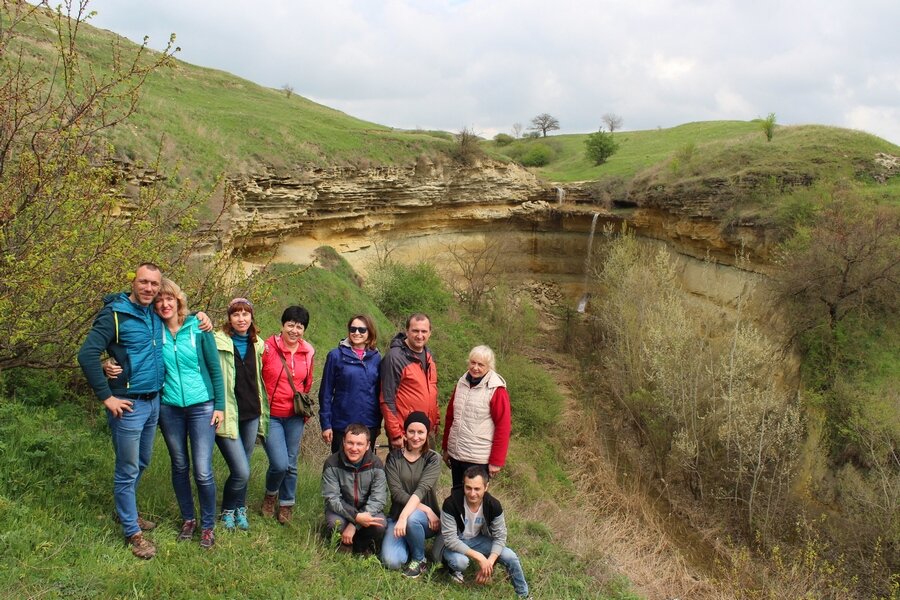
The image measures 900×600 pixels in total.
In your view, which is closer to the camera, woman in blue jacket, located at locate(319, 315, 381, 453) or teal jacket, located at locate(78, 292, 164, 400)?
teal jacket, located at locate(78, 292, 164, 400)

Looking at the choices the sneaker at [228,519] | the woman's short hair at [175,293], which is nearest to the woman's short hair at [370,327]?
the woman's short hair at [175,293]

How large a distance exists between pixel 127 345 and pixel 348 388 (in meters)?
1.67

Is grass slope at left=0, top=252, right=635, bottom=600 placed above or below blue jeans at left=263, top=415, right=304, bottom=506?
below

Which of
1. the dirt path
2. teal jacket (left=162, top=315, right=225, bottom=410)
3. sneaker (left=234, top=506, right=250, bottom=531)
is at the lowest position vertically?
the dirt path

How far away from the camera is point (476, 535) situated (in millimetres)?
4527

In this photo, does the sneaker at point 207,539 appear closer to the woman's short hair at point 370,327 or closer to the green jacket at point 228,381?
the green jacket at point 228,381

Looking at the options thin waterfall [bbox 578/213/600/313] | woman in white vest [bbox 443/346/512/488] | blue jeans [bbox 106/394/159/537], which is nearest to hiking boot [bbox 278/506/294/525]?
blue jeans [bbox 106/394/159/537]

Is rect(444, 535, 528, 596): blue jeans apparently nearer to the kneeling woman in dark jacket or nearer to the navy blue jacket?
the kneeling woman in dark jacket

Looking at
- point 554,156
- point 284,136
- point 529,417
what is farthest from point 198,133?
point 554,156

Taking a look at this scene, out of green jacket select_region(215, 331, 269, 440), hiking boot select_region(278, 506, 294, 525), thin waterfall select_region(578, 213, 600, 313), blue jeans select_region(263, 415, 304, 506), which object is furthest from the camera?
thin waterfall select_region(578, 213, 600, 313)

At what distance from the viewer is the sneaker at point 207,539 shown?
12.7 ft

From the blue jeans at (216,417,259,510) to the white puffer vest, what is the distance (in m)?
1.70

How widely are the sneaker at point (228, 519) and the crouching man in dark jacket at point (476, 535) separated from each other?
1.62 m

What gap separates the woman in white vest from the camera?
4703 millimetres
